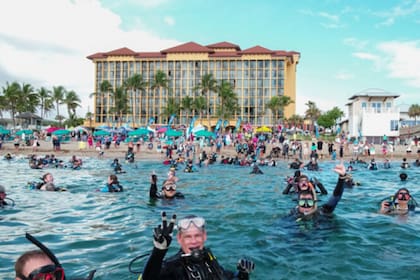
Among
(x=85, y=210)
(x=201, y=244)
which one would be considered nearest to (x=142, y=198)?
(x=85, y=210)

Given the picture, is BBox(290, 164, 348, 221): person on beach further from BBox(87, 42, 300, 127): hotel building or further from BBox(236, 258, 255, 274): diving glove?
BBox(87, 42, 300, 127): hotel building

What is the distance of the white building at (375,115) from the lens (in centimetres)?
5503

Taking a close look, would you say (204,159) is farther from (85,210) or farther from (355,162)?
(85,210)

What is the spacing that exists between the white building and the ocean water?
44221mm

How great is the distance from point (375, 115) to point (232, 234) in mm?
52384

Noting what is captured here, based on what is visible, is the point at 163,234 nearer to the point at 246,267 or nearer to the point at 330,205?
the point at 246,267

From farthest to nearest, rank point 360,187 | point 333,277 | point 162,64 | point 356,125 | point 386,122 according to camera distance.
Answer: point 162,64, point 356,125, point 386,122, point 360,187, point 333,277

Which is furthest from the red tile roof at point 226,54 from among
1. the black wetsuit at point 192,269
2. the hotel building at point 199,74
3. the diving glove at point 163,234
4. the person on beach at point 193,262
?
the diving glove at point 163,234

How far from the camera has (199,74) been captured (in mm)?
99000

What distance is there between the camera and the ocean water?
6.55m

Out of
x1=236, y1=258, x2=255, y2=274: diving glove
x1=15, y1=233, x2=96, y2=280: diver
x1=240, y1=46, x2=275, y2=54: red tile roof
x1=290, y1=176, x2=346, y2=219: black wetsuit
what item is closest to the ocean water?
x1=290, y1=176, x2=346, y2=219: black wetsuit

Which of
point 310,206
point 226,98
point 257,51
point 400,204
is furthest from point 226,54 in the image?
point 310,206

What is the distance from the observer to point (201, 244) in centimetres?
421

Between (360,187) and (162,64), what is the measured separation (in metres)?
87.5
